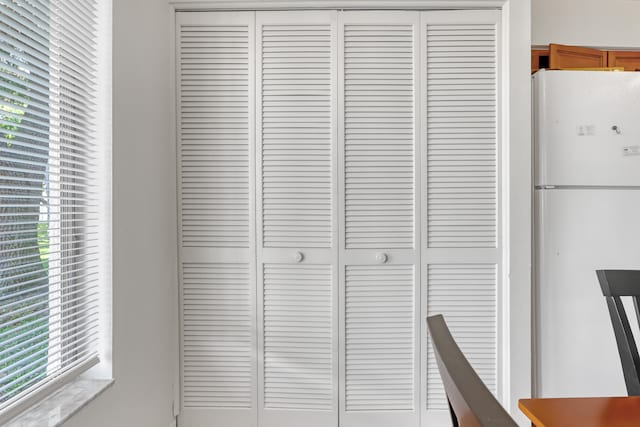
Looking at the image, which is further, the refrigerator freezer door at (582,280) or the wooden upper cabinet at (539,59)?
the wooden upper cabinet at (539,59)

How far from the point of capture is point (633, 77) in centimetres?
167

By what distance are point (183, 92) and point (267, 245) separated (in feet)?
2.73

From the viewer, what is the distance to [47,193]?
104 centimetres

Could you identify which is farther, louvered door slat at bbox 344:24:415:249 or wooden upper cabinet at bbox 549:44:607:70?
wooden upper cabinet at bbox 549:44:607:70

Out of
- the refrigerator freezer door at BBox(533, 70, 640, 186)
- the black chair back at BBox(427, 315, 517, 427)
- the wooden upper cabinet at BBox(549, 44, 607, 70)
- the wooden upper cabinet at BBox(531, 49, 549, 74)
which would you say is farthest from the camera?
the wooden upper cabinet at BBox(531, 49, 549, 74)

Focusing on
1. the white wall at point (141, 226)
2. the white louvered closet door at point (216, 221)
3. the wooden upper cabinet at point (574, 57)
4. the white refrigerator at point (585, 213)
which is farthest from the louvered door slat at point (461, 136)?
the white wall at point (141, 226)

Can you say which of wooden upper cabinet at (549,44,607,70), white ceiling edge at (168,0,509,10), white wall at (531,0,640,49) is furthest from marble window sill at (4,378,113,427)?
white wall at (531,0,640,49)

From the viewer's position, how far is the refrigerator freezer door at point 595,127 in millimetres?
1666

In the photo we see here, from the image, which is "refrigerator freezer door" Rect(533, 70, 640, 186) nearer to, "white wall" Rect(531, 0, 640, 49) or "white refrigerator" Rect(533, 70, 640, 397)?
"white refrigerator" Rect(533, 70, 640, 397)

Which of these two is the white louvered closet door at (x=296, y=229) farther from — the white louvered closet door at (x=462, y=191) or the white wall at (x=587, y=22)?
the white wall at (x=587, y=22)

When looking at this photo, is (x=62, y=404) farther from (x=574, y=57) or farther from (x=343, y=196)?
(x=574, y=57)

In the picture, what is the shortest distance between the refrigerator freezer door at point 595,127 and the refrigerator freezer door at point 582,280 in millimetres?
83

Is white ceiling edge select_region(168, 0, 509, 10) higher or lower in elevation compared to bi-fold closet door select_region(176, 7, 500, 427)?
higher

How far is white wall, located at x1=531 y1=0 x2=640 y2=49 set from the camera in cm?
209
